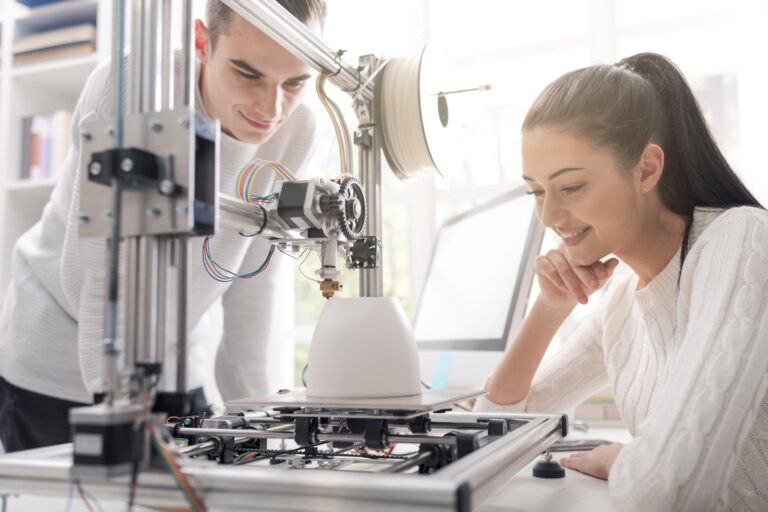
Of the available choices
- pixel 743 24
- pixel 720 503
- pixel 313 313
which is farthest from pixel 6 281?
pixel 743 24

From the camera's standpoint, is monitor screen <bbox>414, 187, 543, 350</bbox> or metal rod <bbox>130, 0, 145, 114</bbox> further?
monitor screen <bbox>414, 187, 543, 350</bbox>

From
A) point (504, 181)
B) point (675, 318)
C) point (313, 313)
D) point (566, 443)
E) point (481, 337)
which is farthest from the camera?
point (313, 313)

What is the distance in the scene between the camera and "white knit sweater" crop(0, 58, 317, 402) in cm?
115

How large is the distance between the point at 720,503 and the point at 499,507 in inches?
8.9

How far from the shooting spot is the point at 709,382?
621 mm

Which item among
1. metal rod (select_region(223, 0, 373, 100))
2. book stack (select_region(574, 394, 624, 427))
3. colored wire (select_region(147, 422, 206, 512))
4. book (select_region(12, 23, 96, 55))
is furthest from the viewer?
book (select_region(12, 23, 96, 55))

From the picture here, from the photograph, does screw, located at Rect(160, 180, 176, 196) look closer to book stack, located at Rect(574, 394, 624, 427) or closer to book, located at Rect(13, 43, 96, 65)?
book stack, located at Rect(574, 394, 624, 427)

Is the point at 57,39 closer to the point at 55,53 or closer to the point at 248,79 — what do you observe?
the point at 55,53

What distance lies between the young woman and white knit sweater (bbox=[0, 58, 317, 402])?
0.54 metres

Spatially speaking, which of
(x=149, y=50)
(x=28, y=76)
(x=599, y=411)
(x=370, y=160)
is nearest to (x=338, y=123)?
(x=370, y=160)

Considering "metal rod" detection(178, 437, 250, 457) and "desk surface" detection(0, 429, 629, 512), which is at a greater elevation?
"metal rod" detection(178, 437, 250, 457)

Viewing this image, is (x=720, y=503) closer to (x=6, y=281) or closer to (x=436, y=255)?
(x=436, y=255)

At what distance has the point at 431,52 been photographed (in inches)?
40.1

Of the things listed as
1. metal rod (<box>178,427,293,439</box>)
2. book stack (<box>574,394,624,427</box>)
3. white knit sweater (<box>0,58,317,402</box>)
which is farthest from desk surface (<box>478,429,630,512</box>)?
book stack (<box>574,394,624,427</box>)
